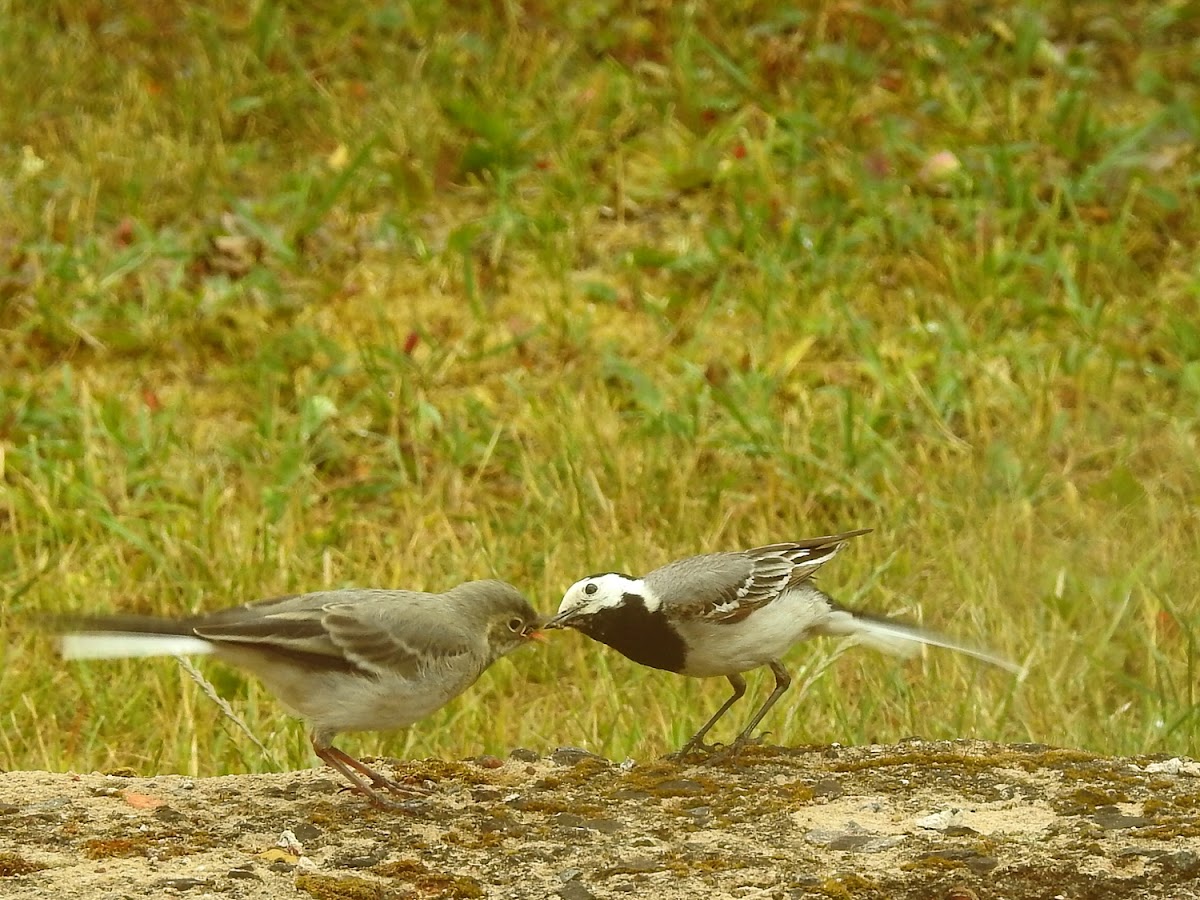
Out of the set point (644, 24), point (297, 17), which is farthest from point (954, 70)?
point (297, 17)

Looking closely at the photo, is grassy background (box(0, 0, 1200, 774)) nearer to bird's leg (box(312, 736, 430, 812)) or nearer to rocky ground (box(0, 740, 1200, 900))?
rocky ground (box(0, 740, 1200, 900))

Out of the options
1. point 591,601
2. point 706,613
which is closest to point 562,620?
point 591,601

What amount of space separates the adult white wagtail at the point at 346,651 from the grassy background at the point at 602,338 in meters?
0.95

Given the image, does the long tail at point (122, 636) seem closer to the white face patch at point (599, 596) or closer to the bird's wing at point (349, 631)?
the bird's wing at point (349, 631)

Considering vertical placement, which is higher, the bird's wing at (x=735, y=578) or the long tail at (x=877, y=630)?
the bird's wing at (x=735, y=578)

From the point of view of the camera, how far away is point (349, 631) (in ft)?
13.1

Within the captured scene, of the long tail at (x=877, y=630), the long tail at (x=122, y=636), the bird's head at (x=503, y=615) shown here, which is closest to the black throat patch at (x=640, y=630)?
the bird's head at (x=503, y=615)

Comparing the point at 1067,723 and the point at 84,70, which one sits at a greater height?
the point at 84,70

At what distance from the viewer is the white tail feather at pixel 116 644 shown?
12.4ft

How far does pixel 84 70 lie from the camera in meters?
10.3

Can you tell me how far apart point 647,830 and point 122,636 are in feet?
3.95

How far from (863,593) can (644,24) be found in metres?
5.58

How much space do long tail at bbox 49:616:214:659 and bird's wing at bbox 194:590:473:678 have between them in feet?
0.15

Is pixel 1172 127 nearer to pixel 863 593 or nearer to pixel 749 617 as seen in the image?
pixel 863 593
